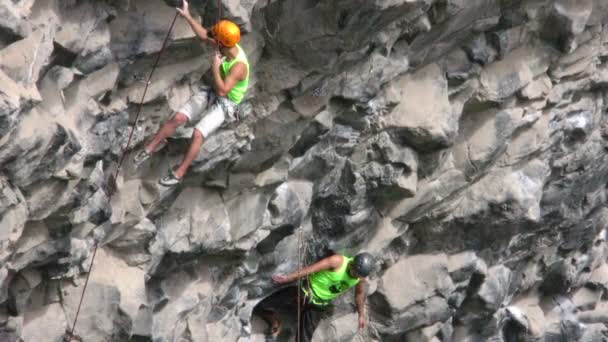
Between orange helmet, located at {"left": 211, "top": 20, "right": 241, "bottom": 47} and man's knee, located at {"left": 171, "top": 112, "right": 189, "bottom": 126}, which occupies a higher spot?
orange helmet, located at {"left": 211, "top": 20, "right": 241, "bottom": 47}

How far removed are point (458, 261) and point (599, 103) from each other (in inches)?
142

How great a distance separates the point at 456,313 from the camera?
16.4 meters

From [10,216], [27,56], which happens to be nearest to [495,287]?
[10,216]

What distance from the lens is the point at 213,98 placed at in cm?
943

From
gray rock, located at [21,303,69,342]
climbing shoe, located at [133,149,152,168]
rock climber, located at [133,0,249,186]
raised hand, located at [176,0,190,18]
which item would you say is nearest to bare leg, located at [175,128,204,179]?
rock climber, located at [133,0,249,186]

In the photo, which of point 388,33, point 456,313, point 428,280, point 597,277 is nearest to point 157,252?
point 388,33

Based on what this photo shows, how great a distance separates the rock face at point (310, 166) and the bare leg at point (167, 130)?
0.32 meters

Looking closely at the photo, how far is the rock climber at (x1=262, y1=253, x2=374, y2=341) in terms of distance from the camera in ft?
40.1

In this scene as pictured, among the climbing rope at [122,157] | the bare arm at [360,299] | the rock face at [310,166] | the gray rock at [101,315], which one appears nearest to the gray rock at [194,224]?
the rock face at [310,166]

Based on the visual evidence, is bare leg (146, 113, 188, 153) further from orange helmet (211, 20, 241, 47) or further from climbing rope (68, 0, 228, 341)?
orange helmet (211, 20, 241, 47)

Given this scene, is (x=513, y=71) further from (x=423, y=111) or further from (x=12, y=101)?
(x=12, y=101)

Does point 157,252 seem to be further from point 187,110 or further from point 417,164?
point 417,164

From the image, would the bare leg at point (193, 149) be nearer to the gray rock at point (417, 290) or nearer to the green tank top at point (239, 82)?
the green tank top at point (239, 82)

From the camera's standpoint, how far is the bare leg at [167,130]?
9.02m
